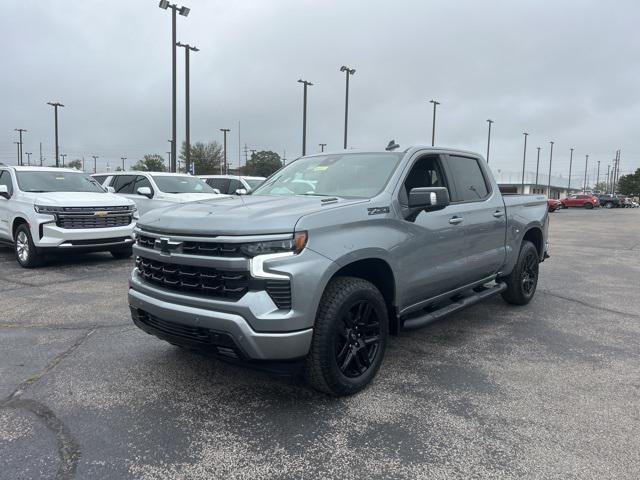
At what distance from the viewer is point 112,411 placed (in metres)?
3.40

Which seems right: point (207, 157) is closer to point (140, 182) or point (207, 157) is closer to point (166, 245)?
point (140, 182)

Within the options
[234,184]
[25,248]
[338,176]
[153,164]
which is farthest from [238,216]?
[153,164]

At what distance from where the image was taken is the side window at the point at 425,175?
440cm

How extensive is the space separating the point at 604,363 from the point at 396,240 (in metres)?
2.26

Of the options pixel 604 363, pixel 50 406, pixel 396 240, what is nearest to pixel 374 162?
pixel 396 240

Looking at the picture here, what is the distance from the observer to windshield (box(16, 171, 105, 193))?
31.3ft

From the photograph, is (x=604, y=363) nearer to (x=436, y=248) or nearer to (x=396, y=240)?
(x=436, y=248)

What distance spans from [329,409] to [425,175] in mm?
2329

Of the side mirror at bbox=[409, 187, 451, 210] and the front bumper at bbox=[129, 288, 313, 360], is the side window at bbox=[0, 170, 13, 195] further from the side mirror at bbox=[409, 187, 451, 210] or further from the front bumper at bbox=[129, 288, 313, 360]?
the side mirror at bbox=[409, 187, 451, 210]

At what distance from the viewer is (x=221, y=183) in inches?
671

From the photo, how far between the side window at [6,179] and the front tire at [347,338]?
8484 millimetres

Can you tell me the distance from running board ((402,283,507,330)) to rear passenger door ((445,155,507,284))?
0.58ft

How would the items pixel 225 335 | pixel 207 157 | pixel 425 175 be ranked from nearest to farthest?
pixel 225 335
pixel 425 175
pixel 207 157

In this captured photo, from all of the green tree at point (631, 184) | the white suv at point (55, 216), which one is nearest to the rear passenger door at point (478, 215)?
the white suv at point (55, 216)
